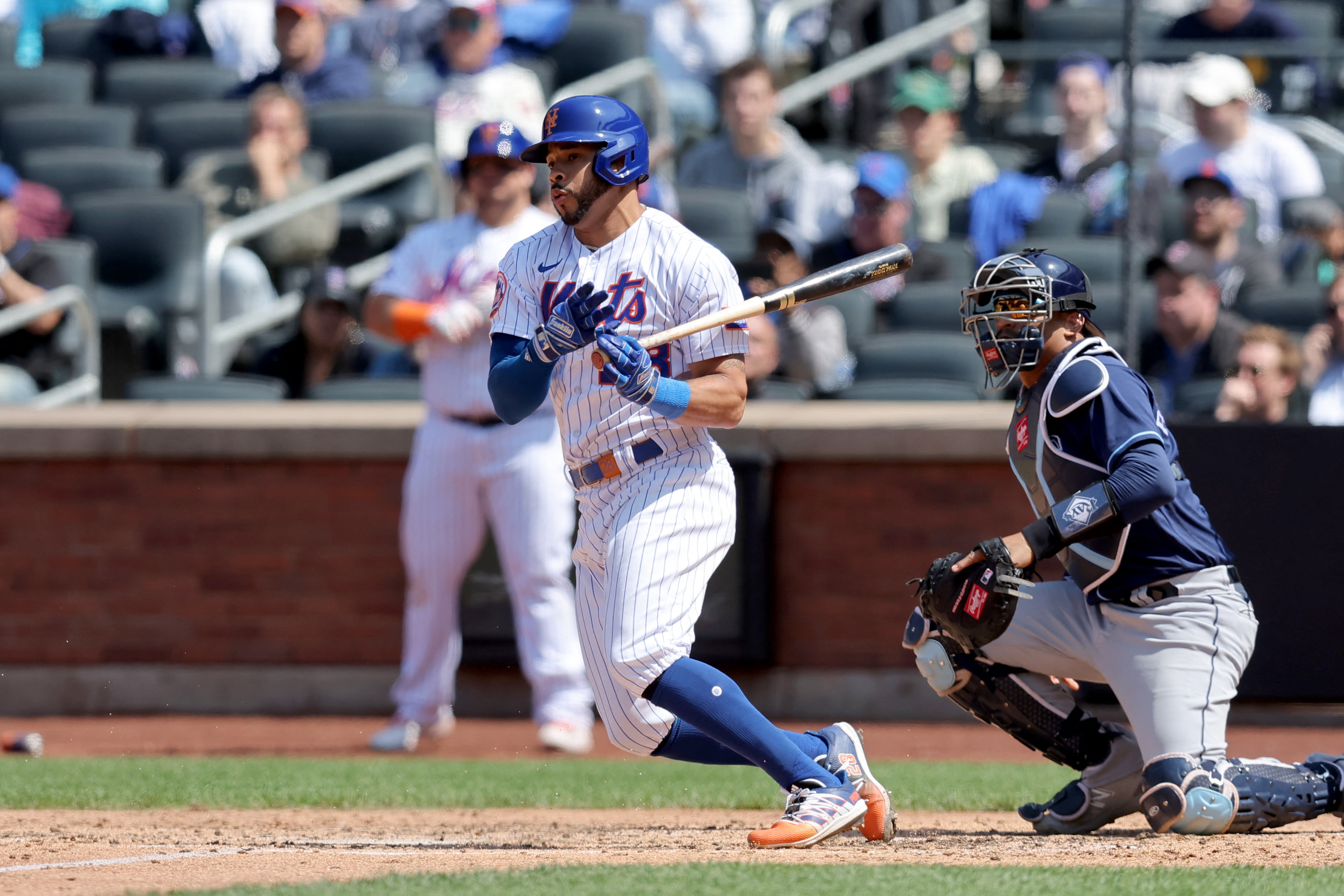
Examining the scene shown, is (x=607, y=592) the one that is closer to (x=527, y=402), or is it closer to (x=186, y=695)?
(x=527, y=402)

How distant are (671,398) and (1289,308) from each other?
4.99 m

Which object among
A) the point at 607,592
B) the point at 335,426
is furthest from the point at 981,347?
the point at 335,426

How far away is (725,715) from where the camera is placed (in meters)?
4.38

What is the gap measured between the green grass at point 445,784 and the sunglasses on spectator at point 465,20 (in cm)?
489

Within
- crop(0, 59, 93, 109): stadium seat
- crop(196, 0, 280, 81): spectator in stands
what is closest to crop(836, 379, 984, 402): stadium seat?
crop(196, 0, 280, 81): spectator in stands

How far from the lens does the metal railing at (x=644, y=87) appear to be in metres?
10.4

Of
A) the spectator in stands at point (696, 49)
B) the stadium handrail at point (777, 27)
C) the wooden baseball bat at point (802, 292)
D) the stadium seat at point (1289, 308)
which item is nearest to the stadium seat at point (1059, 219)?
the stadium seat at point (1289, 308)

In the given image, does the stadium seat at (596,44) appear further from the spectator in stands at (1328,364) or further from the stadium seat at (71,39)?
the spectator in stands at (1328,364)

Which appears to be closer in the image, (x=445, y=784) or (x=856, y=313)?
(x=445, y=784)

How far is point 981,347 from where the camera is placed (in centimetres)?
484

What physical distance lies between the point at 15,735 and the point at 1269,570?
16.2 ft

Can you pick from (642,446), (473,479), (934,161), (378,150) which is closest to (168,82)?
(378,150)

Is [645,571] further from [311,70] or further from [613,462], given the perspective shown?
[311,70]

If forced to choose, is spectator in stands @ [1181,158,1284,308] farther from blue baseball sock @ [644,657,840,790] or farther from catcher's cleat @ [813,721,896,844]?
blue baseball sock @ [644,657,840,790]
